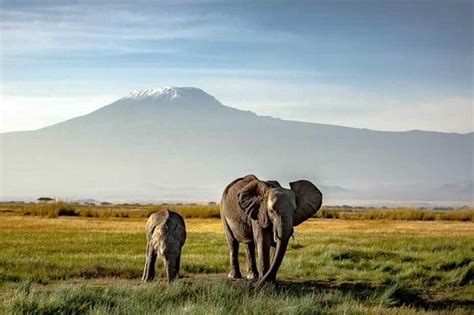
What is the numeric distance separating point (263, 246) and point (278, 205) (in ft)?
3.41

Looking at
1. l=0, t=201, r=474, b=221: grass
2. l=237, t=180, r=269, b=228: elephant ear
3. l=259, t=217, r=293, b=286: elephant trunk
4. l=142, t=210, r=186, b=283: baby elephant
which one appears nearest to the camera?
l=259, t=217, r=293, b=286: elephant trunk

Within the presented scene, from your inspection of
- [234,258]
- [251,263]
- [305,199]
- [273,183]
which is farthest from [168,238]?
[305,199]

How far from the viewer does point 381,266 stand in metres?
22.3

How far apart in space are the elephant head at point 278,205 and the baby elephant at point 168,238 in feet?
5.28

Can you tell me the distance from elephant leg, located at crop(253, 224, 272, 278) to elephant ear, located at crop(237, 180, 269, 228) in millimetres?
166

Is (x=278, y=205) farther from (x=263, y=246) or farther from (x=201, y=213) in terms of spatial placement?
(x=201, y=213)

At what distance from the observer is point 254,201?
1741cm

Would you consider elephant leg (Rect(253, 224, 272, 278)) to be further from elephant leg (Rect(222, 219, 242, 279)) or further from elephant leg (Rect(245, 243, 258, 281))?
A: elephant leg (Rect(222, 219, 242, 279))

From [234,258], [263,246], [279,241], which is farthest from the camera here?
[234,258]

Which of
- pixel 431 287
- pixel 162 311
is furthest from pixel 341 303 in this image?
pixel 431 287

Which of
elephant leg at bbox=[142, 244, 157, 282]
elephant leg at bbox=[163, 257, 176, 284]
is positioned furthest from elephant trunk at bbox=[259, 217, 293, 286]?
elephant leg at bbox=[142, 244, 157, 282]

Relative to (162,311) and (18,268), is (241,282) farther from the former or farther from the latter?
(18,268)

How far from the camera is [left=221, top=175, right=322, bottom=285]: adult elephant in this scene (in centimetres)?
1652

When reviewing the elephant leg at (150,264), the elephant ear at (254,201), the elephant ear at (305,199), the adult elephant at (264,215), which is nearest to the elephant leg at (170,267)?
the elephant leg at (150,264)
